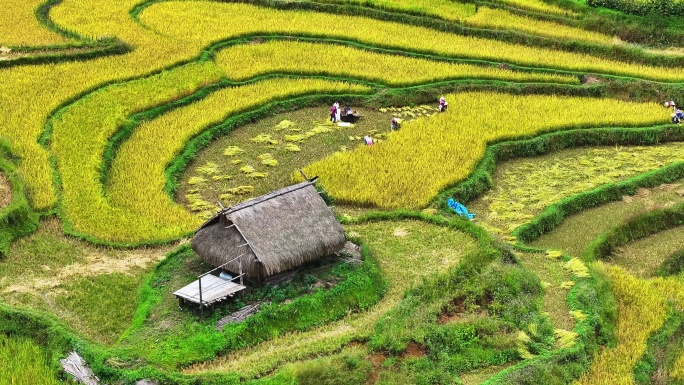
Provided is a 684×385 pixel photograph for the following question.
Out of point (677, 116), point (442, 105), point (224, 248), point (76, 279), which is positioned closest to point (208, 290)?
point (224, 248)

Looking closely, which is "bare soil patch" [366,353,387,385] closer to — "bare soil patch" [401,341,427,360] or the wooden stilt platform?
"bare soil patch" [401,341,427,360]

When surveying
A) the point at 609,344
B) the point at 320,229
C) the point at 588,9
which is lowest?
the point at 609,344

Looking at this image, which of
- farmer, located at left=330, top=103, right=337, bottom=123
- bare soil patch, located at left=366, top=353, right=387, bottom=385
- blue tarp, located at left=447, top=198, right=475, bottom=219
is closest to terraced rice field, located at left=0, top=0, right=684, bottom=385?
bare soil patch, located at left=366, top=353, right=387, bottom=385

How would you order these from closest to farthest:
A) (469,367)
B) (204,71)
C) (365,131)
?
1. (469,367)
2. (365,131)
3. (204,71)

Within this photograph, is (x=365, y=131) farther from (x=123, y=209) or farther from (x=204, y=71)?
(x=123, y=209)

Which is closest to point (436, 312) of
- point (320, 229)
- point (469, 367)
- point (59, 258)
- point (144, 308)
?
point (469, 367)
